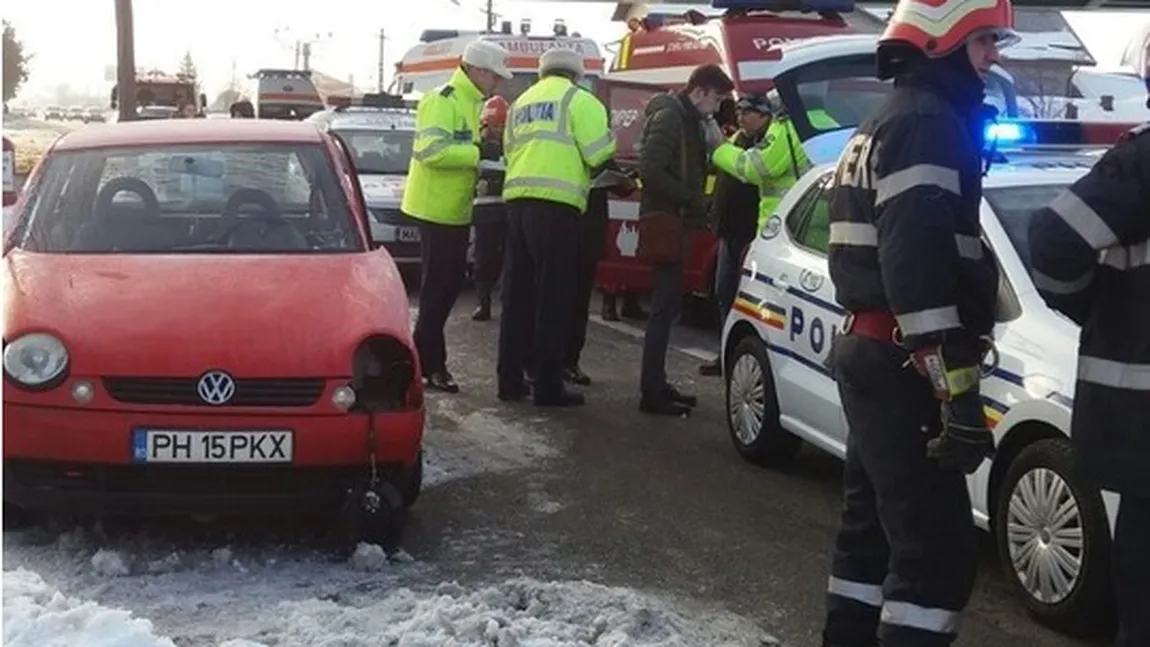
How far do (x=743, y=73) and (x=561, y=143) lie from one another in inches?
153

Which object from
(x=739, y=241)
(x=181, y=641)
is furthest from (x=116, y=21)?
(x=181, y=641)

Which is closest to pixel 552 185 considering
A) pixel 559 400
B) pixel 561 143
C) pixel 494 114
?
pixel 561 143

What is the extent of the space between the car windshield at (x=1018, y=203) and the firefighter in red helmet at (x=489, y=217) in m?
4.14

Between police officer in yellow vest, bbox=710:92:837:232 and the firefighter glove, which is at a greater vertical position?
police officer in yellow vest, bbox=710:92:837:232

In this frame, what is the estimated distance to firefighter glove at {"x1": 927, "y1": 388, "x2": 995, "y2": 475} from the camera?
3678 millimetres

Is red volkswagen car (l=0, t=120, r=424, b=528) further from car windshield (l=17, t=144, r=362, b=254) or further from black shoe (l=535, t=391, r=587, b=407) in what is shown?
black shoe (l=535, t=391, r=587, b=407)

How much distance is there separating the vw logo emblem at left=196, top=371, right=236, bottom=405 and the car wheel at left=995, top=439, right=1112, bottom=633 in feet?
8.78

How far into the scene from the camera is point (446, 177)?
28.6ft

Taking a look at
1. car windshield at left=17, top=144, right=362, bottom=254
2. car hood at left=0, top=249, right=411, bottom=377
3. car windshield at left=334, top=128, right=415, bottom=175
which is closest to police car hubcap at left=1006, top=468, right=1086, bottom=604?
car hood at left=0, top=249, right=411, bottom=377

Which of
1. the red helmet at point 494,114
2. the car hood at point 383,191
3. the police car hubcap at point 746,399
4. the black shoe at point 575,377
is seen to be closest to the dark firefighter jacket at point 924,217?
the police car hubcap at point 746,399

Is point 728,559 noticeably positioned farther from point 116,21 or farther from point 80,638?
point 116,21

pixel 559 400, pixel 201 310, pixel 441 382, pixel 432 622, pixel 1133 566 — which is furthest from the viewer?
pixel 441 382

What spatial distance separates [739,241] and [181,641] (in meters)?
5.68

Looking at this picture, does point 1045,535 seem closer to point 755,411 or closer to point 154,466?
point 755,411
